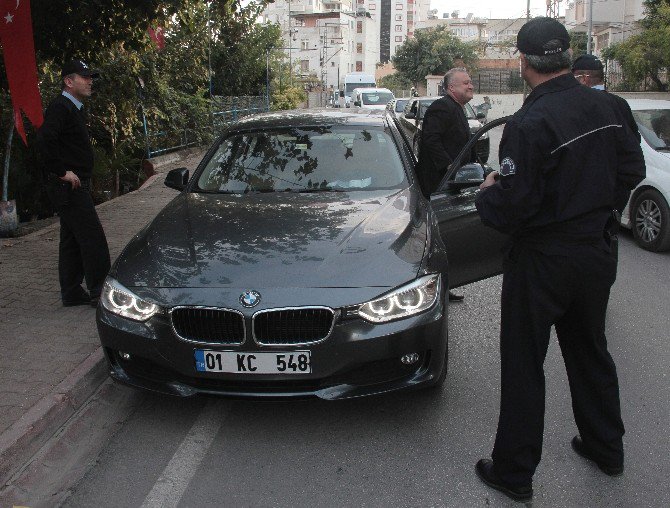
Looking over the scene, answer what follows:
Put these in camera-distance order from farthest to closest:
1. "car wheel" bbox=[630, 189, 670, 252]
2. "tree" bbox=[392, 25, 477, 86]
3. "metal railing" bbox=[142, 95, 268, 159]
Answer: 1. "tree" bbox=[392, 25, 477, 86]
2. "metal railing" bbox=[142, 95, 268, 159]
3. "car wheel" bbox=[630, 189, 670, 252]

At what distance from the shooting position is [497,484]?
3.05 m

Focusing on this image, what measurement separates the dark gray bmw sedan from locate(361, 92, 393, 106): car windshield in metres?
26.7

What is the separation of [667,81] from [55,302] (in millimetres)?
31220

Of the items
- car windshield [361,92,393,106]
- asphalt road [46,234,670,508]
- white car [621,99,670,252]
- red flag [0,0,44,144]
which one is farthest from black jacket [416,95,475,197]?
car windshield [361,92,393,106]

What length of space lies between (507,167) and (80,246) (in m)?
3.75

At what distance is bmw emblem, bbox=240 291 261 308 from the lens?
3.32 meters

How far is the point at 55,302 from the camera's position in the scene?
561 centimetres

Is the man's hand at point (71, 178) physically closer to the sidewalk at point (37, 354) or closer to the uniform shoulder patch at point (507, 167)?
the sidewalk at point (37, 354)

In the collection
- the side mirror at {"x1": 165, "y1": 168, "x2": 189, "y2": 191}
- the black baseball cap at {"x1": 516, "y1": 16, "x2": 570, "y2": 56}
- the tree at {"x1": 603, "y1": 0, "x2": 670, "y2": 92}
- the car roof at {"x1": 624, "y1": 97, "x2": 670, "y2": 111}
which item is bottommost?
the side mirror at {"x1": 165, "y1": 168, "x2": 189, "y2": 191}

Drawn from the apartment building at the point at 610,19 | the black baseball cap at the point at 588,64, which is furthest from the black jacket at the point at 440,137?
the apartment building at the point at 610,19

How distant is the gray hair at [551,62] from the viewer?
2.68 metres

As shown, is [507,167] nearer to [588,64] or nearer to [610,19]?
[588,64]

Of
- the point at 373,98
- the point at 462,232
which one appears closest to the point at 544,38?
the point at 462,232

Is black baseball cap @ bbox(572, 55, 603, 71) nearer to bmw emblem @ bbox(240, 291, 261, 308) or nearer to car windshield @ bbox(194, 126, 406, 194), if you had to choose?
car windshield @ bbox(194, 126, 406, 194)
